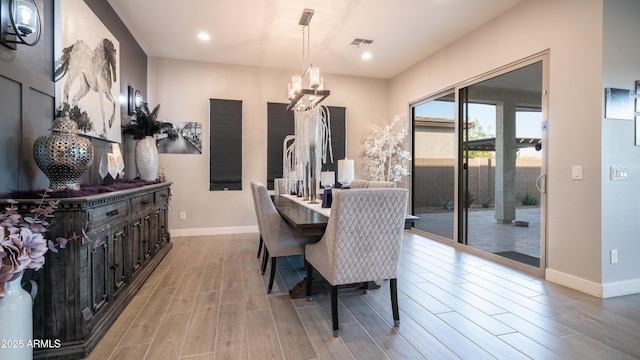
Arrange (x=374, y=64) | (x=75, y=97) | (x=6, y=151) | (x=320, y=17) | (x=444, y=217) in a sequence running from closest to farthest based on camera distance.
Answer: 1. (x=6, y=151)
2. (x=75, y=97)
3. (x=320, y=17)
4. (x=444, y=217)
5. (x=374, y=64)

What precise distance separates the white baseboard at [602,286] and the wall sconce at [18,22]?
182 inches

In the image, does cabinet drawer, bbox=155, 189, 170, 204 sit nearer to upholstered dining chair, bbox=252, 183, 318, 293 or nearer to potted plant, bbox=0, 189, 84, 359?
upholstered dining chair, bbox=252, 183, 318, 293

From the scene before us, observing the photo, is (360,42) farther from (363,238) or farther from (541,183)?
(363,238)

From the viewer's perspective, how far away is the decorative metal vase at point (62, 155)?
179 cm

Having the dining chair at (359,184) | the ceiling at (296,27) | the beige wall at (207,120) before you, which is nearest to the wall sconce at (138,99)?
the beige wall at (207,120)

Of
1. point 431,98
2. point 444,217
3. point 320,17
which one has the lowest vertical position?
point 444,217

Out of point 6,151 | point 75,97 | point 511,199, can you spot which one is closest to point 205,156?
point 75,97

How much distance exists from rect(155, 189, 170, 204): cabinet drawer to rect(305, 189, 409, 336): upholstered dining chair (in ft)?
7.91

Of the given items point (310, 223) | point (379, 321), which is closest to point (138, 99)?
point (310, 223)

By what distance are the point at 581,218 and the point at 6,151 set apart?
4.41m

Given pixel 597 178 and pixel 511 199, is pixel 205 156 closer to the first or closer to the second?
pixel 511 199

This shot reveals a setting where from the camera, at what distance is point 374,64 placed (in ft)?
16.9

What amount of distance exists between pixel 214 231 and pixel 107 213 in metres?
3.09

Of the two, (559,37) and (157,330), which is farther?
(559,37)
